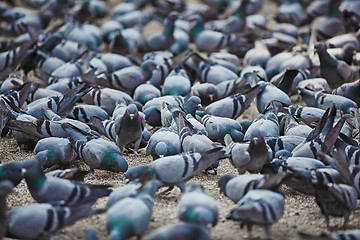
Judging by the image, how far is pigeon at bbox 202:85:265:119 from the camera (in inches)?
186

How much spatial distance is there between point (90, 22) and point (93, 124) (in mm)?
3990

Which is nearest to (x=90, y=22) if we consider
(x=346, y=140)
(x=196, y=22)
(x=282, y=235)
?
(x=196, y=22)

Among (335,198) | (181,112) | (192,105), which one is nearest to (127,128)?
(181,112)

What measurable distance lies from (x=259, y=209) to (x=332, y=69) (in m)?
2.90

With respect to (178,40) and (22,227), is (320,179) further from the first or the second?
(178,40)

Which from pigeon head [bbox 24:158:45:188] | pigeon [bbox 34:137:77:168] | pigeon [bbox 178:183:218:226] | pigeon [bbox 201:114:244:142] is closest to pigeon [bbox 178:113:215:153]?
pigeon [bbox 201:114:244:142]

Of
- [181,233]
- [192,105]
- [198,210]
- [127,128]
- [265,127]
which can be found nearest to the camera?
[181,233]

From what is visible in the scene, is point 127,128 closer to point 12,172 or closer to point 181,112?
point 181,112

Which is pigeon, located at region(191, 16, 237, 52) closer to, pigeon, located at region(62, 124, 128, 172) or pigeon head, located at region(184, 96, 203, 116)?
pigeon head, located at region(184, 96, 203, 116)

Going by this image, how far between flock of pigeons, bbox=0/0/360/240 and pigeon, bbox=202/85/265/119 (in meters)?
0.01

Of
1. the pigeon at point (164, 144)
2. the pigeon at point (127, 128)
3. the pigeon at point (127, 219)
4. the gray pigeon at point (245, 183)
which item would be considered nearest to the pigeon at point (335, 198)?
the gray pigeon at point (245, 183)

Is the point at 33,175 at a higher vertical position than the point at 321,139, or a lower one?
higher

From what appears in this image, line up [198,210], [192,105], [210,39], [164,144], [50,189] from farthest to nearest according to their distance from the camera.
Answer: [210,39] → [192,105] → [164,144] → [50,189] → [198,210]

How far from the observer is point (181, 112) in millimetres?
4367
